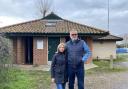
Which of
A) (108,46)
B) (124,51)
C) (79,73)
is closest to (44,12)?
(124,51)

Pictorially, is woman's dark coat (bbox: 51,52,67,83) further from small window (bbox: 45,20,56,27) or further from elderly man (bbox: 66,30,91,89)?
small window (bbox: 45,20,56,27)

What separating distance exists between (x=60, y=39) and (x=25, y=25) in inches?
154

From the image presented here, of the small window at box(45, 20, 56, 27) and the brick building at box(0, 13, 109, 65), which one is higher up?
the small window at box(45, 20, 56, 27)

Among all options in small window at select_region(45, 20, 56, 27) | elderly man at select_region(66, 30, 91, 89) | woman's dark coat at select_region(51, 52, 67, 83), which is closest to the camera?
woman's dark coat at select_region(51, 52, 67, 83)

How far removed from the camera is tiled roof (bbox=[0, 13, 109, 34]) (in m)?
26.5

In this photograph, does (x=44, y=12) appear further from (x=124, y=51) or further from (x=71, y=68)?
(x=71, y=68)

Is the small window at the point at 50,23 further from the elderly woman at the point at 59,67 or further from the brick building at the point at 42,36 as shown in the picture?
the elderly woman at the point at 59,67

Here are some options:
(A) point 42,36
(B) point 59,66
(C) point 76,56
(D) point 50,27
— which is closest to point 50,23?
(D) point 50,27

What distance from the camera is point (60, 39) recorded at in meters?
26.8

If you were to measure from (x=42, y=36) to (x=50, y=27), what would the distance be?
5.20 ft

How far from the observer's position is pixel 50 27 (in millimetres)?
27906

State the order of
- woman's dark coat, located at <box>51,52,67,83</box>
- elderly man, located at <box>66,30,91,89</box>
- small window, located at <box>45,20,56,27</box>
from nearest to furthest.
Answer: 1. woman's dark coat, located at <box>51,52,67,83</box>
2. elderly man, located at <box>66,30,91,89</box>
3. small window, located at <box>45,20,56,27</box>

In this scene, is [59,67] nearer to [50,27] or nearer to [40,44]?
[40,44]

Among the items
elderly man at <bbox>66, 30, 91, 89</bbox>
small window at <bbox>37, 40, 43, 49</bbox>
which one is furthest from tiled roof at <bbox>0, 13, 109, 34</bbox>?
elderly man at <bbox>66, 30, 91, 89</bbox>
